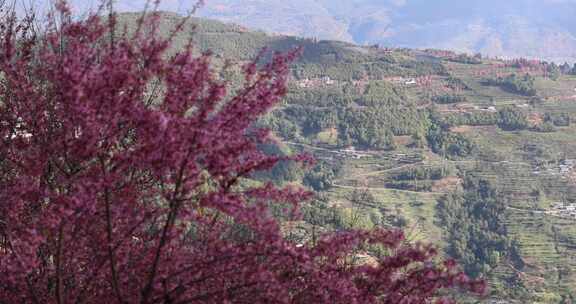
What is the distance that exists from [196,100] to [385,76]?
352 ft

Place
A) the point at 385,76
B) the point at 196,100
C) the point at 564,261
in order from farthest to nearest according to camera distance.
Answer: the point at 385,76
the point at 564,261
the point at 196,100

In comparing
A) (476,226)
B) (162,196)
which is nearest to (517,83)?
(476,226)

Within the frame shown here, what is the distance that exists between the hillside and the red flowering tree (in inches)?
1205

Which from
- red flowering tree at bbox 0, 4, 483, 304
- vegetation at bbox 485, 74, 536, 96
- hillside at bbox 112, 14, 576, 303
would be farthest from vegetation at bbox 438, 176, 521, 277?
red flowering tree at bbox 0, 4, 483, 304

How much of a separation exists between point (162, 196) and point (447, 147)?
264 ft

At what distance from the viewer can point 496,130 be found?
85.1 metres

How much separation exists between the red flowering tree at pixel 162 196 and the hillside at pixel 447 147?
3060 cm

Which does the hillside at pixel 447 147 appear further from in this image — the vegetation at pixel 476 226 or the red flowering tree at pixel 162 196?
the red flowering tree at pixel 162 196

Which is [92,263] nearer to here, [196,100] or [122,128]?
[122,128]

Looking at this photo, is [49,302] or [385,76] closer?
[49,302]

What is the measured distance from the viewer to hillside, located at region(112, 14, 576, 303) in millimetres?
53312

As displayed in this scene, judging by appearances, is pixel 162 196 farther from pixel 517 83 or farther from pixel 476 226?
pixel 517 83

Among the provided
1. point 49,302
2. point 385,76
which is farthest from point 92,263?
point 385,76

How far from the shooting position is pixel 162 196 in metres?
3.35
